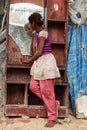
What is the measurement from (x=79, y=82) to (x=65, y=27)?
952mm

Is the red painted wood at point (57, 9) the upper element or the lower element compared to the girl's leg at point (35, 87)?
upper

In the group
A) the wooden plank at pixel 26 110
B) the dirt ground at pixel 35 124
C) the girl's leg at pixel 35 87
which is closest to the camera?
the dirt ground at pixel 35 124

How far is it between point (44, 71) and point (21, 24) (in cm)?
89

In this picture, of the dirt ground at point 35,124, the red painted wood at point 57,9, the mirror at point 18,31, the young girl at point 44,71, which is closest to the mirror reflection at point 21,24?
the mirror at point 18,31

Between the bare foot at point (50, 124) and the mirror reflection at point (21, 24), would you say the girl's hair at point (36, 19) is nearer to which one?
the mirror reflection at point (21, 24)

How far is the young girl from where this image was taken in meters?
5.56

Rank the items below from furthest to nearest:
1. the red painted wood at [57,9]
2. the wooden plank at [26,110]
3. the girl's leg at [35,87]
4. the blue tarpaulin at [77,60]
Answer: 1. the blue tarpaulin at [77,60]
2. the red painted wood at [57,9]
3. the wooden plank at [26,110]
4. the girl's leg at [35,87]

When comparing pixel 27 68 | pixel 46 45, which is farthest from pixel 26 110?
pixel 46 45

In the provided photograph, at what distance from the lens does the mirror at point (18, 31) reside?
589cm

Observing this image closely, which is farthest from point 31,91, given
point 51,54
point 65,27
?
point 65,27

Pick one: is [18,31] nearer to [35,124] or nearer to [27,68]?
[27,68]

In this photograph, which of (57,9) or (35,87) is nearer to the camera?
(35,87)

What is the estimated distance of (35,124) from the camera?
563 centimetres

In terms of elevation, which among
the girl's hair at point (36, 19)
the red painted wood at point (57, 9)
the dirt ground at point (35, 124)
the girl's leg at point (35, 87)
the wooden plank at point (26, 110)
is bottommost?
the dirt ground at point (35, 124)
